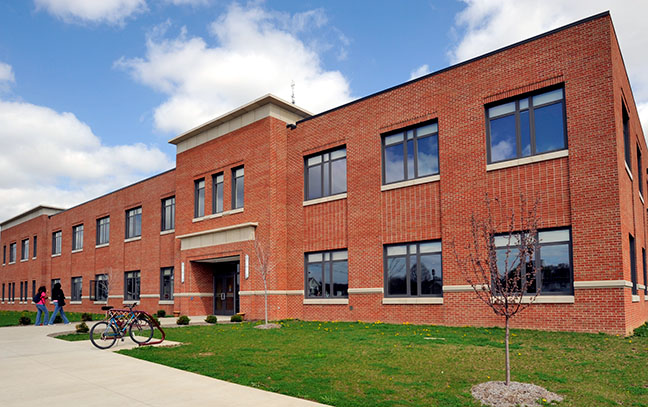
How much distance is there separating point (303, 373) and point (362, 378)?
3.92 ft

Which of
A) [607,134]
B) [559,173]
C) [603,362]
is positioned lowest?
[603,362]

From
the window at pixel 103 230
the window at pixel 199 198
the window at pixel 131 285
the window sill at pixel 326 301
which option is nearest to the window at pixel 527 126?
the window sill at pixel 326 301

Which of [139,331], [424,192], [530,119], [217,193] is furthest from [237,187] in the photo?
[530,119]

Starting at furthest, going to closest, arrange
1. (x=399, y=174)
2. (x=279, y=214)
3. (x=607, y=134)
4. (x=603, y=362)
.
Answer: (x=279, y=214), (x=399, y=174), (x=607, y=134), (x=603, y=362)

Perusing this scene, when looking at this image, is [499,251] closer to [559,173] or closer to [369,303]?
[559,173]

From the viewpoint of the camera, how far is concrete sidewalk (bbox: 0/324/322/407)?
813cm

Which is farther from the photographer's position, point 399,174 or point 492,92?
point 399,174

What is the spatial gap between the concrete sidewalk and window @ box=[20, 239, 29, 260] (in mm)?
47206

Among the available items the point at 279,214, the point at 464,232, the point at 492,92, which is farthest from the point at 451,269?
the point at 279,214

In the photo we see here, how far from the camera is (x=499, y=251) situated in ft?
56.7

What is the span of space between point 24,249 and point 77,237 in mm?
15686

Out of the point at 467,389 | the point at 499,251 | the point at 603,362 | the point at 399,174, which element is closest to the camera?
the point at 467,389

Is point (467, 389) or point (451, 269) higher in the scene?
point (451, 269)

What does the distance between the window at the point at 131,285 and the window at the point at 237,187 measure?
42.2 feet
